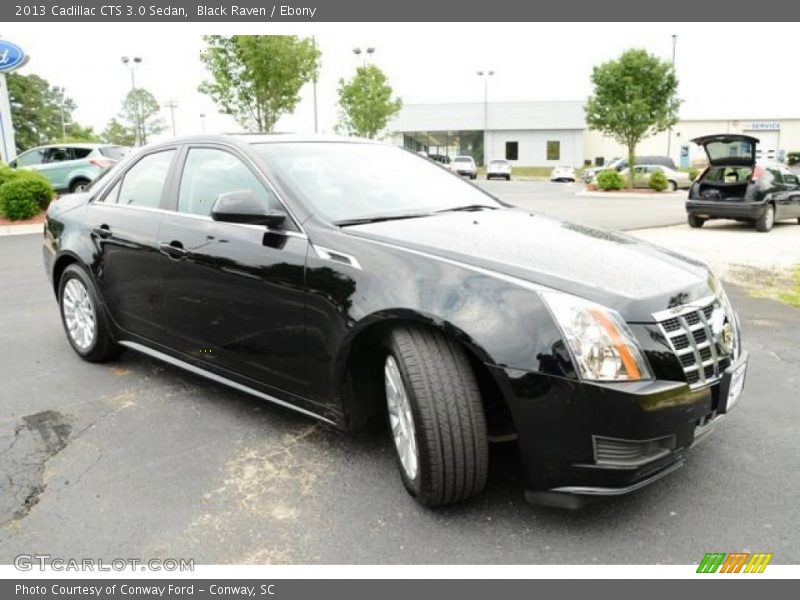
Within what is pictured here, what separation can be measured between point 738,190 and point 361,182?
487 inches

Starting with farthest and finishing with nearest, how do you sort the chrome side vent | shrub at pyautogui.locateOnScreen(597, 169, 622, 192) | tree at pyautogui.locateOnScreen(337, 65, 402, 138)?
1. tree at pyautogui.locateOnScreen(337, 65, 402, 138)
2. shrub at pyautogui.locateOnScreen(597, 169, 622, 192)
3. the chrome side vent

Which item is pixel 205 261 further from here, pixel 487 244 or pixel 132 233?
pixel 487 244

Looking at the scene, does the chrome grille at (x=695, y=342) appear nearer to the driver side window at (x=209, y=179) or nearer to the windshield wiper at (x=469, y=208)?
the windshield wiper at (x=469, y=208)

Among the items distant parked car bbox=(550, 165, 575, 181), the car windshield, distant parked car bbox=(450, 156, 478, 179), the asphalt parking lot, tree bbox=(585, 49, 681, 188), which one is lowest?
the asphalt parking lot

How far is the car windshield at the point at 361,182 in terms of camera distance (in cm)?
352

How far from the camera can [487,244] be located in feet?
9.94

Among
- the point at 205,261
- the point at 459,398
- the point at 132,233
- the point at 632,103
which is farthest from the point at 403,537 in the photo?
the point at 632,103

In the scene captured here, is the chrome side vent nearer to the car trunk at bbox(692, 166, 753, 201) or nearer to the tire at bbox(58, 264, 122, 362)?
the tire at bbox(58, 264, 122, 362)

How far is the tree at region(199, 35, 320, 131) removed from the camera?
2430 centimetres

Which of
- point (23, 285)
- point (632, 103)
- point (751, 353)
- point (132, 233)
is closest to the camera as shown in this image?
point (132, 233)

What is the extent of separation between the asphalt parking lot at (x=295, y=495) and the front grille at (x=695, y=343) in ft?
2.07

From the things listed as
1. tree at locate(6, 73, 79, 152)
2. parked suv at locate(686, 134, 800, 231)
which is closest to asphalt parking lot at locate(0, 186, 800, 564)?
parked suv at locate(686, 134, 800, 231)

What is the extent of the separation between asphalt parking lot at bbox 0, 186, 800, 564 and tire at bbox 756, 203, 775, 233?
10622 millimetres

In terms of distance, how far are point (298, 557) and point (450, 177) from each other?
8.58ft
